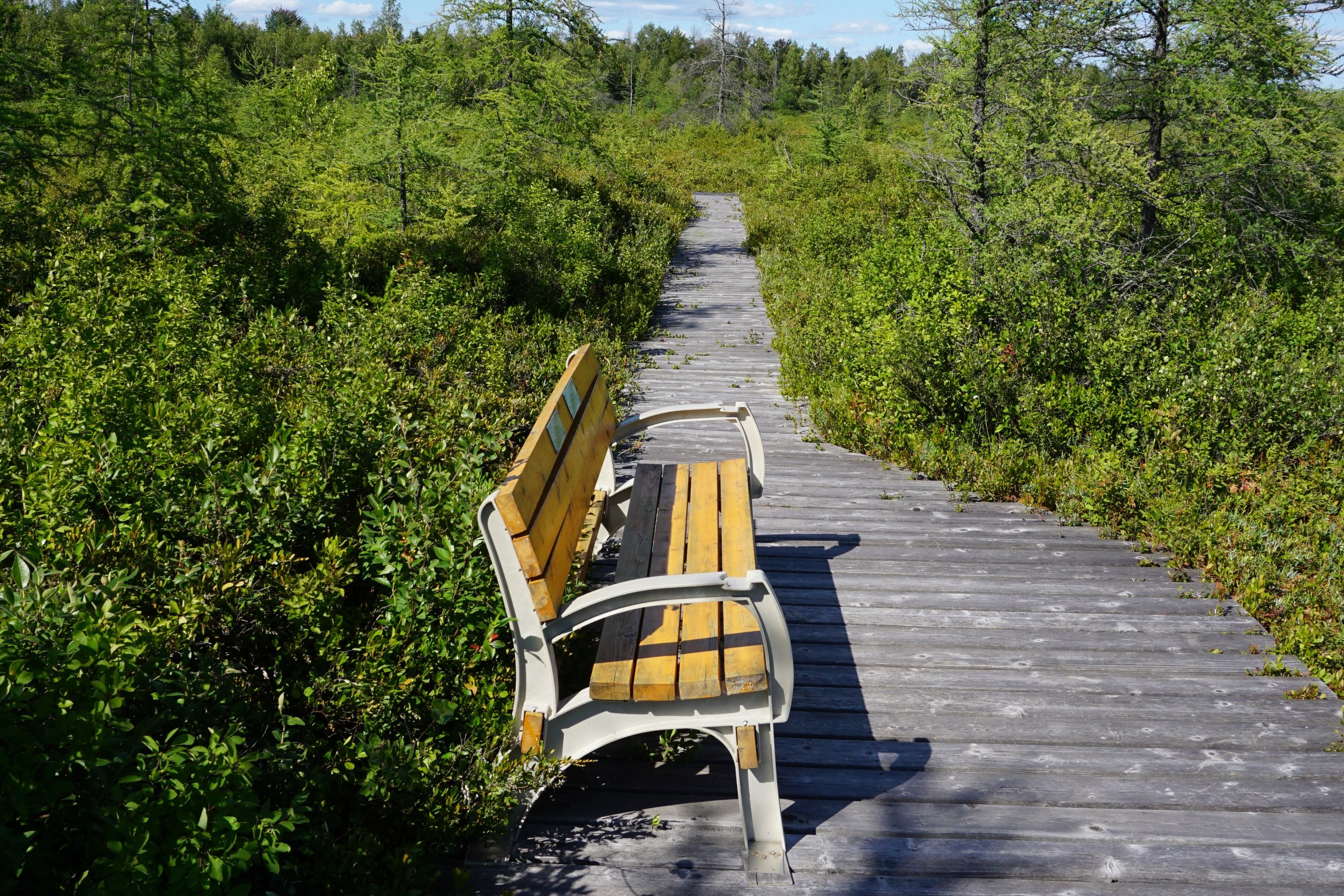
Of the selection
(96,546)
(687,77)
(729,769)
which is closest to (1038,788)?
(729,769)

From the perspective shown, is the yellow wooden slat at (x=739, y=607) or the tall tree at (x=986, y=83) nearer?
the yellow wooden slat at (x=739, y=607)

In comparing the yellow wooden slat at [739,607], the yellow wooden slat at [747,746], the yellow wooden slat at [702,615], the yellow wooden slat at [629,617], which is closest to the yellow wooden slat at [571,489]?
the yellow wooden slat at [629,617]

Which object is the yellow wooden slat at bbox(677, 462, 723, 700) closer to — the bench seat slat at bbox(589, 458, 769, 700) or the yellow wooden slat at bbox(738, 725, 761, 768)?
the bench seat slat at bbox(589, 458, 769, 700)

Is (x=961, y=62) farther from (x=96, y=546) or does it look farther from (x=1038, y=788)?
(x=96, y=546)

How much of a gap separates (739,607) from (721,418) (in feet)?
5.33

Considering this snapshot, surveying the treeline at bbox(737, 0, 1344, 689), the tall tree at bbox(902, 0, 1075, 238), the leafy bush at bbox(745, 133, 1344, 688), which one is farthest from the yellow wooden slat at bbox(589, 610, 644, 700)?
the tall tree at bbox(902, 0, 1075, 238)

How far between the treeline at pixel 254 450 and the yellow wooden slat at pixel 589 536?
0.59 metres

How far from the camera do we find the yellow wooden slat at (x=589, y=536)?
4160 mm

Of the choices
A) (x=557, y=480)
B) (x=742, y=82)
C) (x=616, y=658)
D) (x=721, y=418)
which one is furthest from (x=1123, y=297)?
(x=742, y=82)

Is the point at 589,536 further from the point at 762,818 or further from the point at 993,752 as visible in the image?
the point at 993,752

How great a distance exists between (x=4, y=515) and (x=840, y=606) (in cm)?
368

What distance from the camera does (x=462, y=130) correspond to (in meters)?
12.1

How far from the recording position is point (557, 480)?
338cm

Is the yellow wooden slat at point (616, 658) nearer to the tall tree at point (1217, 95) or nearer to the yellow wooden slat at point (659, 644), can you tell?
the yellow wooden slat at point (659, 644)
